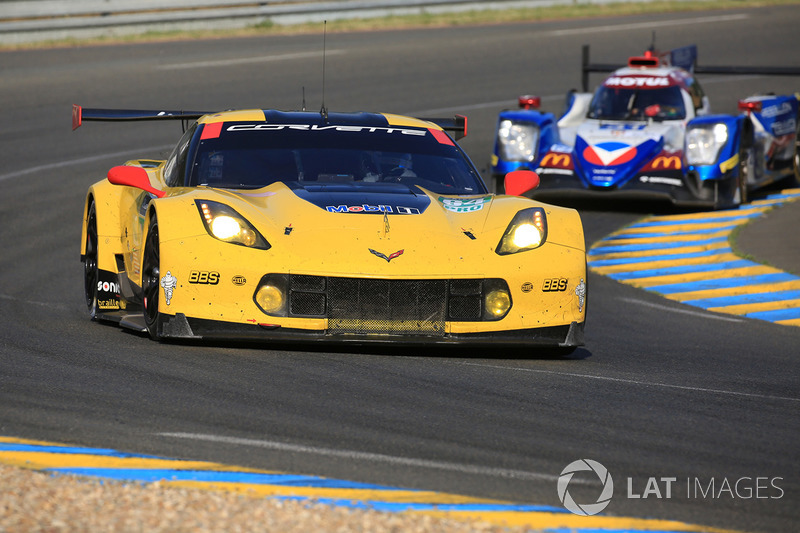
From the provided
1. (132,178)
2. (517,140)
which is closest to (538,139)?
(517,140)

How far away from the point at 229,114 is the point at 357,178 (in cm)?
101

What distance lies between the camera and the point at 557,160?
1380cm

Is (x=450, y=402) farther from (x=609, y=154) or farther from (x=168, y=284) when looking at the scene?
(x=609, y=154)

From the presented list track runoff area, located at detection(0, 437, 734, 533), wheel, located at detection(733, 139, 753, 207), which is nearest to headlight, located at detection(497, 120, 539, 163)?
wheel, located at detection(733, 139, 753, 207)

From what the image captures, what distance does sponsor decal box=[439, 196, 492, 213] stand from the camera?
23.2 feet

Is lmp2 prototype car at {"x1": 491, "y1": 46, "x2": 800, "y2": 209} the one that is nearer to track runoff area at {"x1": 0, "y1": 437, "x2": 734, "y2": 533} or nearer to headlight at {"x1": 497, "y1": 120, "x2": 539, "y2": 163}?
headlight at {"x1": 497, "y1": 120, "x2": 539, "y2": 163}

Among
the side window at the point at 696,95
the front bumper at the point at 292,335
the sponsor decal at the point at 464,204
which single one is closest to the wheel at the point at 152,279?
the front bumper at the point at 292,335

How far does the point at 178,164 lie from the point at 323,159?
2.71 feet

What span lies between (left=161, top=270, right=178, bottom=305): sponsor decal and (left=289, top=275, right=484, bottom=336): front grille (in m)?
0.55

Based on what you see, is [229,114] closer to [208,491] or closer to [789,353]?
[789,353]

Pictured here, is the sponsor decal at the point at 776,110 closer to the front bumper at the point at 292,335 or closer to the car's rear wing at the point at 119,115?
the car's rear wing at the point at 119,115

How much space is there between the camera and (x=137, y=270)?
7445 mm

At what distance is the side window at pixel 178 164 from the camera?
25.1 ft

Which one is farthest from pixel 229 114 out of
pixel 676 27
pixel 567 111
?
pixel 676 27
